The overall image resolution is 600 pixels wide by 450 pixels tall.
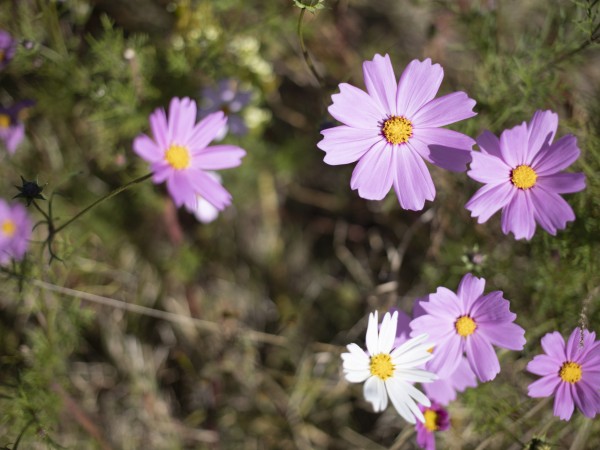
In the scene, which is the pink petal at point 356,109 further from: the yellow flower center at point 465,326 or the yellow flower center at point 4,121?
the yellow flower center at point 4,121

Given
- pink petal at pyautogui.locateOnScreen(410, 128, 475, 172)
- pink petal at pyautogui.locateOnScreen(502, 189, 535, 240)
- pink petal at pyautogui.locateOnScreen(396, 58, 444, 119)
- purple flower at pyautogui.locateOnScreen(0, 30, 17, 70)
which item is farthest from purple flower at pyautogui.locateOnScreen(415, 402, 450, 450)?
purple flower at pyautogui.locateOnScreen(0, 30, 17, 70)

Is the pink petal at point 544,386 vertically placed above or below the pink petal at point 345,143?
below

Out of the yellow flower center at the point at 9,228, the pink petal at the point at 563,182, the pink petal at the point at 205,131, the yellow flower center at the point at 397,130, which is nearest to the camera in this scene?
the pink petal at the point at 563,182

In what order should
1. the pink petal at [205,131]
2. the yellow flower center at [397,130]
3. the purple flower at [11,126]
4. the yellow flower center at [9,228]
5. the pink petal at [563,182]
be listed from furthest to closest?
the yellow flower center at [9,228], the purple flower at [11,126], the pink petal at [205,131], the yellow flower center at [397,130], the pink petal at [563,182]

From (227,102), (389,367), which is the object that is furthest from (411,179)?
(227,102)

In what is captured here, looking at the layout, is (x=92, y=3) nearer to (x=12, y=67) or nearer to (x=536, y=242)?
(x=12, y=67)

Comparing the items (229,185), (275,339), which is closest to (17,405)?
(275,339)

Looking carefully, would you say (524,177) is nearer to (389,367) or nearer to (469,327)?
(469,327)

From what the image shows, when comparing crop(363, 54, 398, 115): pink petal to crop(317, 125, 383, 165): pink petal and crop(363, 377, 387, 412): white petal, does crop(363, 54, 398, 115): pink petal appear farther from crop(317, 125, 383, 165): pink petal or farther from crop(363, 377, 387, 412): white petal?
crop(363, 377, 387, 412): white petal

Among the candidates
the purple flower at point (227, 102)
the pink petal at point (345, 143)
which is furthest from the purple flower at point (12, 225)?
the pink petal at point (345, 143)
